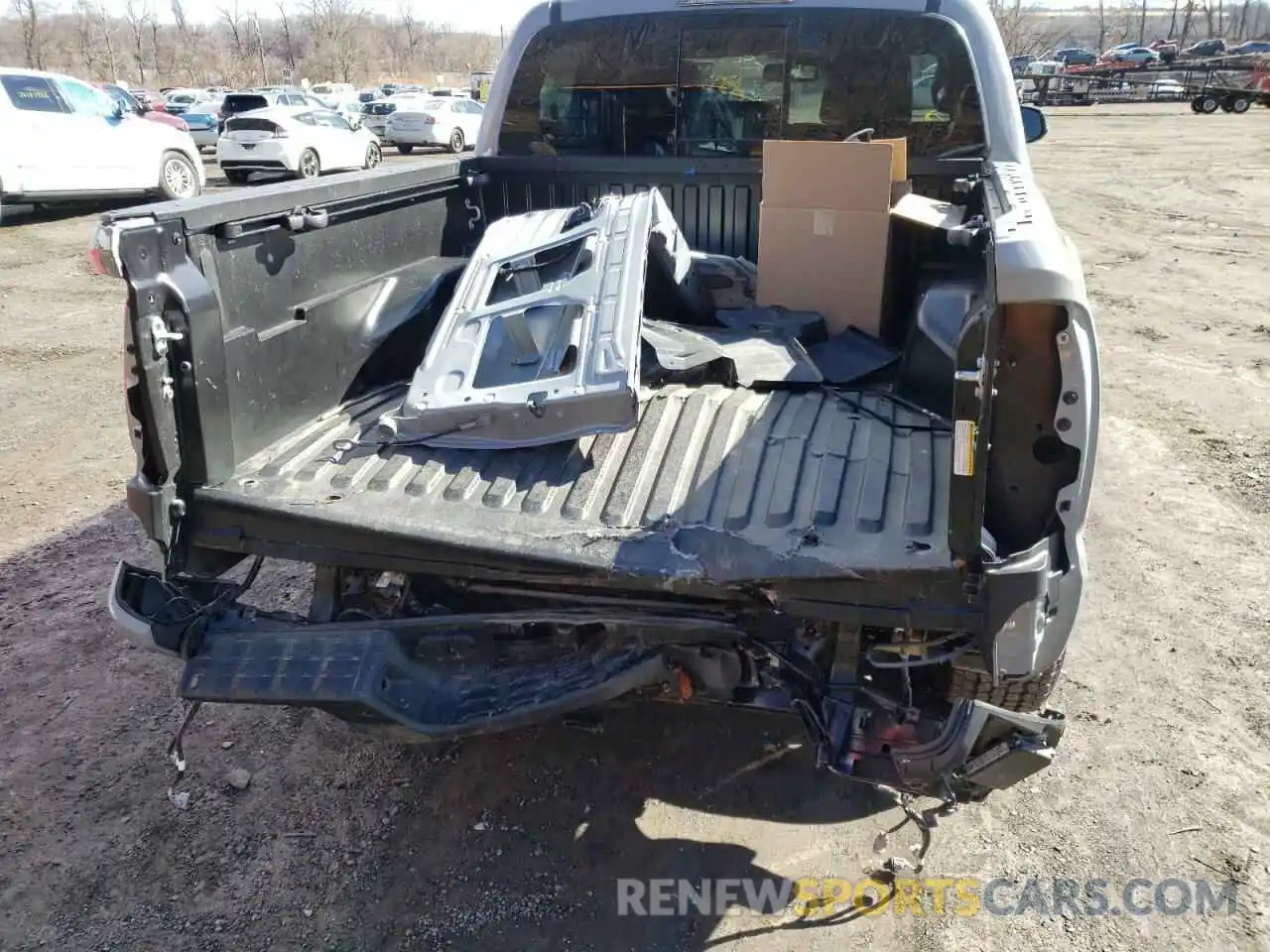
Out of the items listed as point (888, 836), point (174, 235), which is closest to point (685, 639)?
point (888, 836)

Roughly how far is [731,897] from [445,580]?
1131mm

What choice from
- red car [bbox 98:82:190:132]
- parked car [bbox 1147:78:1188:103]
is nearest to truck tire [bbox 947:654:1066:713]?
red car [bbox 98:82:190:132]

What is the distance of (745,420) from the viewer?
2.87 meters

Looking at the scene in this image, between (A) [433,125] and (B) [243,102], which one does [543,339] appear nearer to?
(B) [243,102]

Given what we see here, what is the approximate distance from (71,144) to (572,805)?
13.2 m

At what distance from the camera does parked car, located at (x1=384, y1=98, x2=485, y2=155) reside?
76.5 ft

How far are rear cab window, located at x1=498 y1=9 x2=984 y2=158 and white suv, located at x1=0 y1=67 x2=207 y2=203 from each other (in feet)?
35.3

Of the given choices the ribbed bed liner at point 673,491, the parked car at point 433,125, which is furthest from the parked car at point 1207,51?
the ribbed bed liner at point 673,491

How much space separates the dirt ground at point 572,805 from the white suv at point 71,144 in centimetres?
997

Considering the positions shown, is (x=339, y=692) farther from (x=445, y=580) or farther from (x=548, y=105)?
(x=548, y=105)

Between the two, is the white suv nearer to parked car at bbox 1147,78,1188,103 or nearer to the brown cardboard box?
the brown cardboard box

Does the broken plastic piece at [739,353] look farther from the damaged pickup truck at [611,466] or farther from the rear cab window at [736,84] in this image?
the rear cab window at [736,84]

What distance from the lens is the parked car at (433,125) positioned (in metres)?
23.3

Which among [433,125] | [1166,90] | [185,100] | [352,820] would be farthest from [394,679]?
[1166,90]
